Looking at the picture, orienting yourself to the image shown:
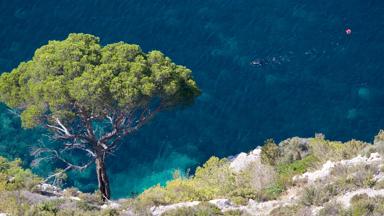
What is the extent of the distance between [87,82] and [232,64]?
22929mm

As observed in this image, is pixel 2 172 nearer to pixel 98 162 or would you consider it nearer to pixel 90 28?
pixel 98 162

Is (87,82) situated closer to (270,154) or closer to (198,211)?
(198,211)

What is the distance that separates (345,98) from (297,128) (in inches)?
195


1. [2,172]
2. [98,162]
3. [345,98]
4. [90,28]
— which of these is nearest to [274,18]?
[345,98]

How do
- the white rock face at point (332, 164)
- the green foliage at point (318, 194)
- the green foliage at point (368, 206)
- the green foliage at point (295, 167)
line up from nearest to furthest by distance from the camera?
the green foliage at point (368, 206)
the green foliage at point (318, 194)
the white rock face at point (332, 164)
the green foliage at point (295, 167)

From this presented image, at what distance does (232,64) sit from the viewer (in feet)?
172

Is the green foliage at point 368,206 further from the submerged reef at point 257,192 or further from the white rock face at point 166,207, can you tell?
the white rock face at point 166,207

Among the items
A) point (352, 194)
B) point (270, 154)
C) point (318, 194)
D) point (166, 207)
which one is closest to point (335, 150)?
point (270, 154)

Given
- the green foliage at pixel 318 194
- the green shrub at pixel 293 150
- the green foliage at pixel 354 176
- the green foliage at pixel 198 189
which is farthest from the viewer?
the green shrub at pixel 293 150

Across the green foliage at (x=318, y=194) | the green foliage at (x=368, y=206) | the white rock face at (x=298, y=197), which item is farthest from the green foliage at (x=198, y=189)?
the green foliage at (x=368, y=206)

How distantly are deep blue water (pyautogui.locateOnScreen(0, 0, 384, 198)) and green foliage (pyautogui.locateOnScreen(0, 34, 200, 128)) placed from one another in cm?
1195

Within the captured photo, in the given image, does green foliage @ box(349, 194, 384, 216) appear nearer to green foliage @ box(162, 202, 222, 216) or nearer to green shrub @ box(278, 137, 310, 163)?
green foliage @ box(162, 202, 222, 216)

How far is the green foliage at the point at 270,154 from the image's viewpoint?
35.9 m

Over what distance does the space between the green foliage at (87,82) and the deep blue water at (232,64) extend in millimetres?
11948
